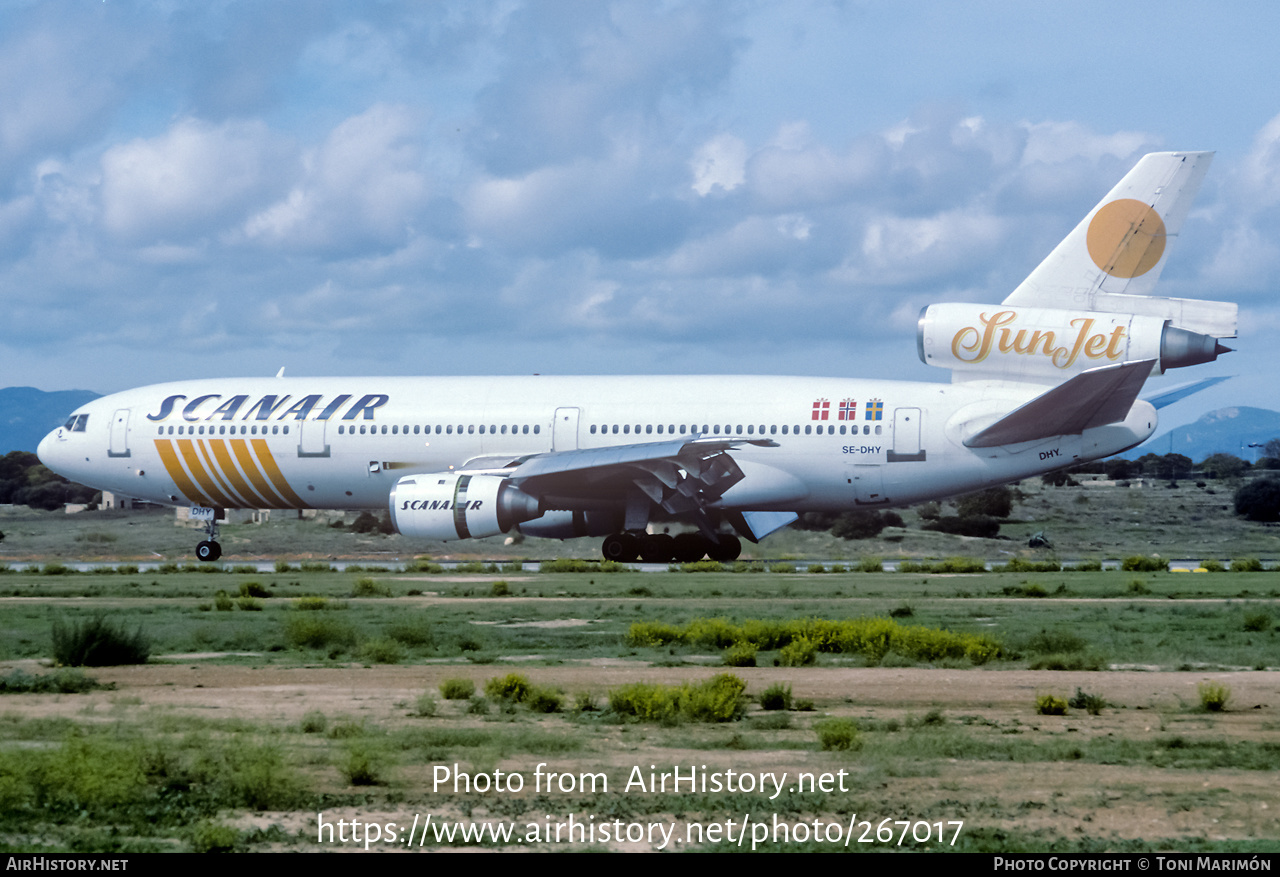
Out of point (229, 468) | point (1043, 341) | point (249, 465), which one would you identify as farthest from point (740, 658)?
point (229, 468)

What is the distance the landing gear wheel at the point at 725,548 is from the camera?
1277 inches

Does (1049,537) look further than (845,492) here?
Yes

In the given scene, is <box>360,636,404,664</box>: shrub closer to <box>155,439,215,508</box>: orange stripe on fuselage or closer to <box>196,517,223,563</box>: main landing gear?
<box>155,439,215,508</box>: orange stripe on fuselage

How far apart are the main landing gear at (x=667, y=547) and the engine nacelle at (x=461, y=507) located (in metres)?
3.37

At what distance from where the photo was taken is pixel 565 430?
31.5m

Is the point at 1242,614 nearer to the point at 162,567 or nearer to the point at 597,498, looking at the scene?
the point at 597,498

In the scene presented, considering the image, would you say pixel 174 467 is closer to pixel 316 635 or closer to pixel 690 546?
pixel 690 546

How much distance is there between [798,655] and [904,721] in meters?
4.18

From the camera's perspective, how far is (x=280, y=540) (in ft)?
154

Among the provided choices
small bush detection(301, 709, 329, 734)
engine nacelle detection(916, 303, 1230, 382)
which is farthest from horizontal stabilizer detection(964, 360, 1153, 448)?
small bush detection(301, 709, 329, 734)

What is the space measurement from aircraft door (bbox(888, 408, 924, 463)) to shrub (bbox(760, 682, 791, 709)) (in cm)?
1825

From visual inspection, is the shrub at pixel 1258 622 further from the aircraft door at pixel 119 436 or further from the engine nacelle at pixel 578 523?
the aircraft door at pixel 119 436
